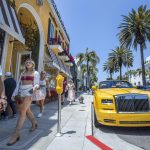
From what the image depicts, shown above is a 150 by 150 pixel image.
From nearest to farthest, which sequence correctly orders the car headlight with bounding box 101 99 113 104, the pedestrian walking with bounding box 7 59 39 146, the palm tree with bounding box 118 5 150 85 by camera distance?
the pedestrian walking with bounding box 7 59 39 146 → the car headlight with bounding box 101 99 113 104 → the palm tree with bounding box 118 5 150 85

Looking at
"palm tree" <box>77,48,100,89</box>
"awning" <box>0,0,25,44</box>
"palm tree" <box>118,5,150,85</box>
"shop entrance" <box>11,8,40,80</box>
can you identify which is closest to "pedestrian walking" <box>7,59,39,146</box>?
"awning" <box>0,0,25,44</box>

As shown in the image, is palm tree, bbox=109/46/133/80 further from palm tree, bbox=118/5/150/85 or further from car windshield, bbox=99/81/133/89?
car windshield, bbox=99/81/133/89

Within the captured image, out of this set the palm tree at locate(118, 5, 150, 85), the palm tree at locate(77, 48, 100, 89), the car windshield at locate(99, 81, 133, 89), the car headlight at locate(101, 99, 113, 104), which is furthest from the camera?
the palm tree at locate(77, 48, 100, 89)

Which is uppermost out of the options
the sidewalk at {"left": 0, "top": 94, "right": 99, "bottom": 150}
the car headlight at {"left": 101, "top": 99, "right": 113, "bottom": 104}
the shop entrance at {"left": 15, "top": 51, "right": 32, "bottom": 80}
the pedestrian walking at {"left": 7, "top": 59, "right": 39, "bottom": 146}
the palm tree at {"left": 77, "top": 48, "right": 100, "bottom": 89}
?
the palm tree at {"left": 77, "top": 48, "right": 100, "bottom": 89}

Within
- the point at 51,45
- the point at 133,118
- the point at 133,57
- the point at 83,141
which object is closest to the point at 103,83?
the point at 133,118

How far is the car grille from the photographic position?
626 centimetres

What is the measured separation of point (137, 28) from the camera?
3369cm

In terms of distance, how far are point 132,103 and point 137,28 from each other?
29.3m

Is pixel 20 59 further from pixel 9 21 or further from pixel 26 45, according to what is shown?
pixel 9 21

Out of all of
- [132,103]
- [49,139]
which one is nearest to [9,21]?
[49,139]

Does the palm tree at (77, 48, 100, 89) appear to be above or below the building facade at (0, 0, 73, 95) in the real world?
above

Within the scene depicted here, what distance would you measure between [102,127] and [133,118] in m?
1.32

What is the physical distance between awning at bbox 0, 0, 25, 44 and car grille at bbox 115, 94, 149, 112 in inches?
173

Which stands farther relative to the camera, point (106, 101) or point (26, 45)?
point (26, 45)
